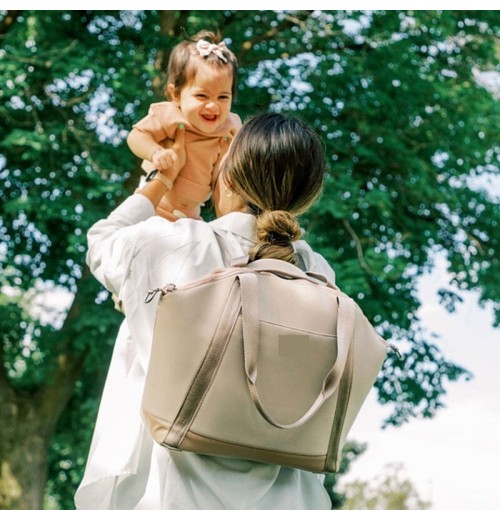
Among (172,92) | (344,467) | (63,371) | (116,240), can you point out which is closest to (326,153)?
(63,371)

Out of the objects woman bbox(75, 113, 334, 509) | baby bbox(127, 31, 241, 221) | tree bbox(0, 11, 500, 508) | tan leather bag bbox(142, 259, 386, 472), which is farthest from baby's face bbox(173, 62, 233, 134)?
tree bbox(0, 11, 500, 508)

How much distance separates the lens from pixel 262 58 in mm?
10781

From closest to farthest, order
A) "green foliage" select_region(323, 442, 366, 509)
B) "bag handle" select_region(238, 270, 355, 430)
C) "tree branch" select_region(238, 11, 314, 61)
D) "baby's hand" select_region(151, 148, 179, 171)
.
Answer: "bag handle" select_region(238, 270, 355, 430), "baby's hand" select_region(151, 148, 179, 171), "tree branch" select_region(238, 11, 314, 61), "green foliage" select_region(323, 442, 366, 509)

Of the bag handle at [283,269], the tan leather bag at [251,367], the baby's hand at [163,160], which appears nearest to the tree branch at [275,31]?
the baby's hand at [163,160]

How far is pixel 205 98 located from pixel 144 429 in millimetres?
1582

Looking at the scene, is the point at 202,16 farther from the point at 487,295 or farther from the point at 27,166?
the point at 487,295

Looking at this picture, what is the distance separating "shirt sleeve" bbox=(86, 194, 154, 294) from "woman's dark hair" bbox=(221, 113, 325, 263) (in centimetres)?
27

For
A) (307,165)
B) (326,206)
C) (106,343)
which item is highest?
(307,165)

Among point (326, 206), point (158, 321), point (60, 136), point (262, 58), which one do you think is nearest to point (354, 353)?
point (158, 321)

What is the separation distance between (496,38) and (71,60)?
541cm

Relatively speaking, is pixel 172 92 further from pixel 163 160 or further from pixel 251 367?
pixel 251 367

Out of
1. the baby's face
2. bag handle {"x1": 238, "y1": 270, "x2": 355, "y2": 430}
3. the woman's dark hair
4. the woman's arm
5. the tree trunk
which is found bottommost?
the tree trunk

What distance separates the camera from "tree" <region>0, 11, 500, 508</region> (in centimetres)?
969

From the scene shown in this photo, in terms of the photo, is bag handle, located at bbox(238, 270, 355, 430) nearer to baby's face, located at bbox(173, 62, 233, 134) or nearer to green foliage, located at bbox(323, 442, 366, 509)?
baby's face, located at bbox(173, 62, 233, 134)
